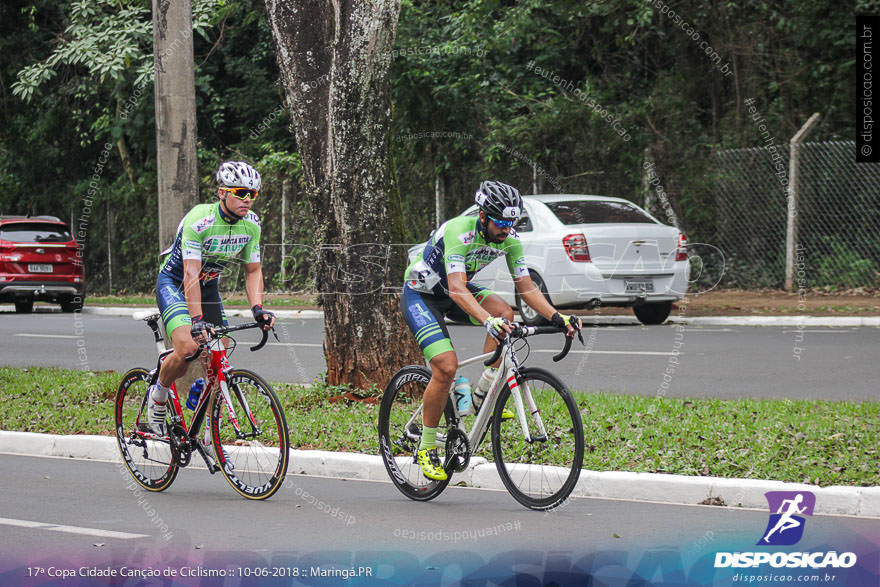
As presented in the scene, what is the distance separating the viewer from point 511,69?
23.2 meters

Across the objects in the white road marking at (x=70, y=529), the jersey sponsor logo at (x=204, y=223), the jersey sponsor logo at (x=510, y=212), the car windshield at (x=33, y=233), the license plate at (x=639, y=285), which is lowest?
the white road marking at (x=70, y=529)

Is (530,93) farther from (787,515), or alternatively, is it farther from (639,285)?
(787,515)

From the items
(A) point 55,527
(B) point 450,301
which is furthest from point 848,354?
(A) point 55,527

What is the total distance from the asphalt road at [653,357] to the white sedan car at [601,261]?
1.63 feet

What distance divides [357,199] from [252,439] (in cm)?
318

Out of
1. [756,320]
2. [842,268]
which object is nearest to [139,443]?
[756,320]

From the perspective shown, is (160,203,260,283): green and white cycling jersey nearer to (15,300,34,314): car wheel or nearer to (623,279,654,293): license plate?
(623,279,654,293): license plate

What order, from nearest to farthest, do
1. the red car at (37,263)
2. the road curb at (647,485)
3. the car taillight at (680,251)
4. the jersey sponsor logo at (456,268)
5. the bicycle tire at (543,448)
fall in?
the bicycle tire at (543,448) < the road curb at (647,485) < the jersey sponsor logo at (456,268) < the car taillight at (680,251) < the red car at (37,263)

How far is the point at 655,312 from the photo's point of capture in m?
16.7

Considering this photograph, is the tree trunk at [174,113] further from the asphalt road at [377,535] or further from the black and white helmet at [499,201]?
the black and white helmet at [499,201]

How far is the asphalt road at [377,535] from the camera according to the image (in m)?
5.53

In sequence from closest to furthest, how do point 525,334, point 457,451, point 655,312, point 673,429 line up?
point 525,334 < point 457,451 < point 673,429 < point 655,312

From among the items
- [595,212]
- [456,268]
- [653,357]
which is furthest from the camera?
[595,212]

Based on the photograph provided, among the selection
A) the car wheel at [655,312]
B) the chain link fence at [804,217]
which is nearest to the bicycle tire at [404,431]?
the car wheel at [655,312]
